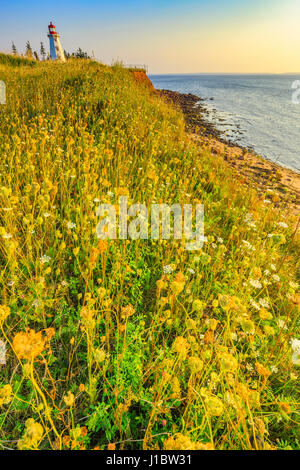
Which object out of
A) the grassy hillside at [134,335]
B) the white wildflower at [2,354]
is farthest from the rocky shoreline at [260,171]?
the white wildflower at [2,354]

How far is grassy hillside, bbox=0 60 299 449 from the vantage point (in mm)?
1269

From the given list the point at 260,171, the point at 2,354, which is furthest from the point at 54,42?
the point at 2,354

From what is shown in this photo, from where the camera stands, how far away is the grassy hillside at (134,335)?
1.27 m

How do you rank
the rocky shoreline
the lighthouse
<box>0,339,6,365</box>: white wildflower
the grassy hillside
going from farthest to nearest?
the lighthouse < the rocky shoreline < <box>0,339,6,365</box>: white wildflower < the grassy hillside

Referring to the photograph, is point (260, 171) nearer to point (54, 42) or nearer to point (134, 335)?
point (134, 335)

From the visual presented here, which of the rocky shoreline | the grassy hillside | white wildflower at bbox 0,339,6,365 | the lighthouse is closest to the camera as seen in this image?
the grassy hillside

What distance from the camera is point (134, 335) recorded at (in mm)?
1737

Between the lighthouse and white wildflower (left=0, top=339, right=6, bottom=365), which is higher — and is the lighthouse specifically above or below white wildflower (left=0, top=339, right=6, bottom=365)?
above

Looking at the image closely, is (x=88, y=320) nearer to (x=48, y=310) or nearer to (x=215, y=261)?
(x=48, y=310)

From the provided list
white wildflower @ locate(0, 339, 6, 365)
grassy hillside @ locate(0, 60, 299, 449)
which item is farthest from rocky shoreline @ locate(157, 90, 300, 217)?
white wildflower @ locate(0, 339, 6, 365)

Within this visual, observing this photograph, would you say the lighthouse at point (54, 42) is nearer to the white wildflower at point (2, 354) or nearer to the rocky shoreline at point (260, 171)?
the rocky shoreline at point (260, 171)

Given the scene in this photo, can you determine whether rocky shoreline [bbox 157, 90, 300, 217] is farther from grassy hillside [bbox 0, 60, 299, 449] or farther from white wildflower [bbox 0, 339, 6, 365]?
white wildflower [bbox 0, 339, 6, 365]

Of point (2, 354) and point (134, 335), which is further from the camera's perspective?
point (134, 335)

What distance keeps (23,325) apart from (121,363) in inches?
32.2
